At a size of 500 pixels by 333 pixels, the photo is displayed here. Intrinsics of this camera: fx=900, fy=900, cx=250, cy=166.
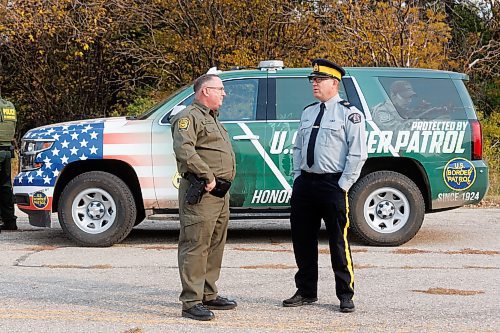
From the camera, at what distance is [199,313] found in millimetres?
6184

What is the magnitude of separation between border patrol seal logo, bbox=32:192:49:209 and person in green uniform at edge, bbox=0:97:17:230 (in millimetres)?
1672

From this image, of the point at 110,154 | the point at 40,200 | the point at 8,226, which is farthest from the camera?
the point at 8,226

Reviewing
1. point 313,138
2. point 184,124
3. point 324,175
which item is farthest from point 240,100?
point 184,124

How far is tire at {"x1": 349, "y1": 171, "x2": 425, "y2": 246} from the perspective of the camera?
9.57 metres

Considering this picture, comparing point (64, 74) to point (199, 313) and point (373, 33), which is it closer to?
point (373, 33)

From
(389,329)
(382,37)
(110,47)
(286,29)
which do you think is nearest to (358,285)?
(389,329)

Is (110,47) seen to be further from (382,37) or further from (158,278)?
(158,278)

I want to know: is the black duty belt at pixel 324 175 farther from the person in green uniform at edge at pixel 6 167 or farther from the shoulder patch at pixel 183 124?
the person in green uniform at edge at pixel 6 167

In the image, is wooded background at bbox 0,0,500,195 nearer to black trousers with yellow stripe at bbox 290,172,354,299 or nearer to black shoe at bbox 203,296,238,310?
black trousers with yellow stripe at bbox 290,172,354,299

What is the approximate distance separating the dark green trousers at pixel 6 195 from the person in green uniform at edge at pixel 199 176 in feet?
17.8

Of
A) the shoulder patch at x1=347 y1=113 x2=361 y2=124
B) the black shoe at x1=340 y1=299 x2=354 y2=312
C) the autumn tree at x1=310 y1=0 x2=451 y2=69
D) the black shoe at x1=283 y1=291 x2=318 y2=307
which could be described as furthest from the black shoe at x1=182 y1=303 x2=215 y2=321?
the autumn tree at x1=310 y1=0 x2=451 y2=69

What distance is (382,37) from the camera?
20.7 metres

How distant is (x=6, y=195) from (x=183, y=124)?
570 centimetres

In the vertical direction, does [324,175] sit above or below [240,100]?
below
